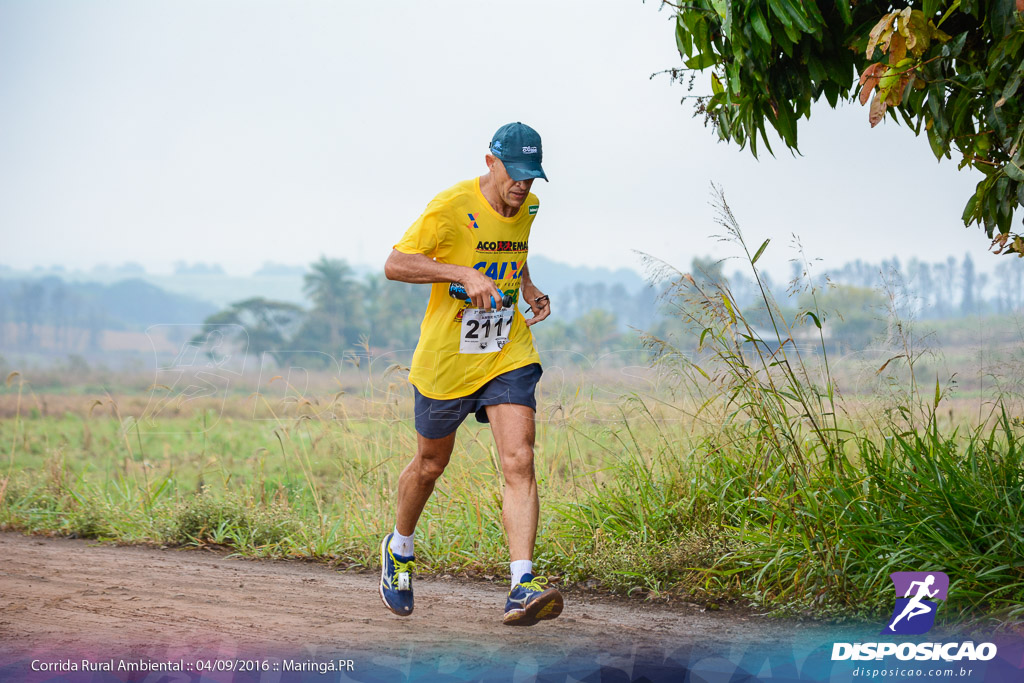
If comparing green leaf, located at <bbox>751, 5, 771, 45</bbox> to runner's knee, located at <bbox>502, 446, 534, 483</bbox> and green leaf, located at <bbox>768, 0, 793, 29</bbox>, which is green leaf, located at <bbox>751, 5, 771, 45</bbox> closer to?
green leaf, located at <bbox>768, 0, 793, 29</bbox>

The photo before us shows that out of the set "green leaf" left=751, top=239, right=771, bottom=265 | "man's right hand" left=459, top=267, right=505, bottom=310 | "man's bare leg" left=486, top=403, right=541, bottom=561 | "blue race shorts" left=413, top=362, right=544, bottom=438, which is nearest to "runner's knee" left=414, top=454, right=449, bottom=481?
"blue race shorts" left=413, top=362, right=544, bottom=438

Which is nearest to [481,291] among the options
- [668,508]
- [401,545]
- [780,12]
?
[401,545]

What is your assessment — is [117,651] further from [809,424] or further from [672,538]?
[809,424]

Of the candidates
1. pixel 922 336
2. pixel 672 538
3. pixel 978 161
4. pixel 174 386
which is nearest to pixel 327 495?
pixel 174 386

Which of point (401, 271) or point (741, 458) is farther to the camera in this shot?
point (741, 458)

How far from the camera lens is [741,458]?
531 centimetres

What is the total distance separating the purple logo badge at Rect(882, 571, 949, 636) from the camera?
13.7 feet

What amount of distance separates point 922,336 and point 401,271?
3144 mm

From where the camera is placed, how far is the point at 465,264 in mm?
4383

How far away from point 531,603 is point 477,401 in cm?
103

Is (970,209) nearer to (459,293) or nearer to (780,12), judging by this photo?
(780,12)

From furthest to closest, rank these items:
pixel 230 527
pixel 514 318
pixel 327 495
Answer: pixel 327 495, pixel 230 527, pixel 514 318

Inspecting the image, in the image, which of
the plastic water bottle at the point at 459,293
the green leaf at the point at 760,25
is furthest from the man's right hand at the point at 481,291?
the green leaf at the point at 760,25

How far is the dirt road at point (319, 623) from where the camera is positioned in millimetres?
4145
